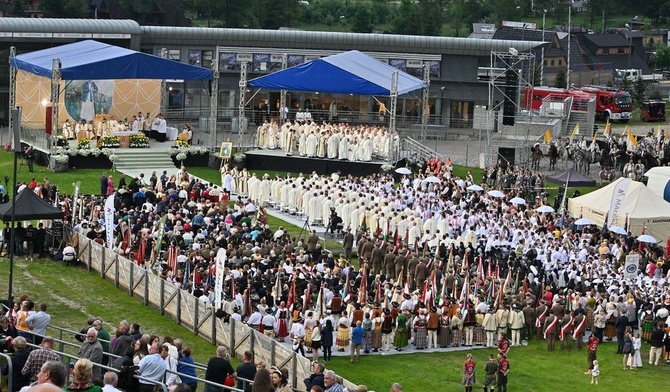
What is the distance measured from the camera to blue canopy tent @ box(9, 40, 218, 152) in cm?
5094

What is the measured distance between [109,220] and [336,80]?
18048 millimetres

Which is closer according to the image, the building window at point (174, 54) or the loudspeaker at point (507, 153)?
the loudspeaker at point (507, 153)

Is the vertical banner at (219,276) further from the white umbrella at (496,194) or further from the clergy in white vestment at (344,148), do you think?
the clergy in white vestment at (344,148)

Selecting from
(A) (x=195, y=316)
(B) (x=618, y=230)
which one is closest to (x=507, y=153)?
(B) (x=618, y=230)

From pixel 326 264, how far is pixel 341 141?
1763 cm

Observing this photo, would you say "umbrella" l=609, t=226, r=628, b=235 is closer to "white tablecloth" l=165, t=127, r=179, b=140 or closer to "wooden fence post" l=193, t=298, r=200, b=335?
"wooden fence post" l=193, t=298, r=200, b=335

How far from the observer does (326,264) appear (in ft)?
116

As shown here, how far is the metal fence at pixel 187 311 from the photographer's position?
2827cm

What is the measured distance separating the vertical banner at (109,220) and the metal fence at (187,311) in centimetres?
27

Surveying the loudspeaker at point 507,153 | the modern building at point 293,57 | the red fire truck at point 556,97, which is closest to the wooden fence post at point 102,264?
the loudspeaker at point 507,153

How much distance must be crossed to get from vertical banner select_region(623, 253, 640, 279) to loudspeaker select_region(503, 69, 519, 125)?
78.2 feet

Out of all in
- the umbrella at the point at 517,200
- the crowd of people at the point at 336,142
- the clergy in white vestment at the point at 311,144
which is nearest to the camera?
the umbrella at the point at 517,200

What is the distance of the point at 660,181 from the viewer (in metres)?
48.0

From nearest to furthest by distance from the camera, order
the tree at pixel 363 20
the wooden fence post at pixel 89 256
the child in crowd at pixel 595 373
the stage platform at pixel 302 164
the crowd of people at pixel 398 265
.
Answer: the child in crowd at pixel 595 373, the crowd of people at pixel 398 265, the wooden fence post at pixel 89 256, the stage platform at pixel 302 164, the tree at pixel 363 20
